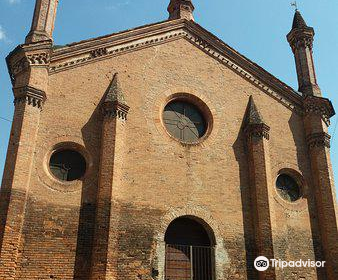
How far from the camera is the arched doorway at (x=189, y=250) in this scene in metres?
12.1

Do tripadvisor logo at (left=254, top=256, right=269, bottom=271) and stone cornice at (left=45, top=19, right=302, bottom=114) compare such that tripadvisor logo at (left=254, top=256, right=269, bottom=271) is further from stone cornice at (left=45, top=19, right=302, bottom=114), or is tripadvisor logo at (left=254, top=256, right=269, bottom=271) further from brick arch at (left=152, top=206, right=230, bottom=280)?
stone cornice at (left=45, top=19, right=302, bottom=114)

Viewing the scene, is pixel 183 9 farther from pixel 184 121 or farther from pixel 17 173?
pixel 17 173

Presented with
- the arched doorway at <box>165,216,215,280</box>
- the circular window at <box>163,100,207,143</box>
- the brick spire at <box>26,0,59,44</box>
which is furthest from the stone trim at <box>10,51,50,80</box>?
the arched doorway at <box>165,216,215,280</box>

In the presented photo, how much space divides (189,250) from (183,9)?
10360mm

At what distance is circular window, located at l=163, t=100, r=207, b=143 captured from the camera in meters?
14.2

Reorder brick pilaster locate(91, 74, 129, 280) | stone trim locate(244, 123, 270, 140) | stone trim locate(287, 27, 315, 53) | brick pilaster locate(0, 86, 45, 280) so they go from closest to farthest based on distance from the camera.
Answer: brick pilaster locate(0, 86, 45, 280), brick pilaster locate(91, 74, 129, 280), stone trim locate(244, 123, 270, 140), stone trim locate(287, 27, 315, 53)

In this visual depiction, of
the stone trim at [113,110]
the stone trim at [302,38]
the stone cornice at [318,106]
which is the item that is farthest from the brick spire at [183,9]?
the stone trim at [113,110]

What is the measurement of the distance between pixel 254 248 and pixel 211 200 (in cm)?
Answer: 209

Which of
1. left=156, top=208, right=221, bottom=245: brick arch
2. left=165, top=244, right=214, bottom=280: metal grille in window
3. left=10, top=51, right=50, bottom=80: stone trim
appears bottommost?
left=165, top=244, right=214, bottom=280: metal grille in window

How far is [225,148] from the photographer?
564 inches

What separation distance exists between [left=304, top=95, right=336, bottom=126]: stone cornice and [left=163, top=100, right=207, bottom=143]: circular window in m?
4.73

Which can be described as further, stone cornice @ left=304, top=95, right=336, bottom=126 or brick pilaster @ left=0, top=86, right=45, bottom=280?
stone cornice @ left=304, top=95, right=336, bottom=126

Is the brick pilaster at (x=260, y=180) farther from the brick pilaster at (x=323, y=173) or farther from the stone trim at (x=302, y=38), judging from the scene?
the stone trim at (x=302, y=38)

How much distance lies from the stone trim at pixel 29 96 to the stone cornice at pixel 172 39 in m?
1.24
